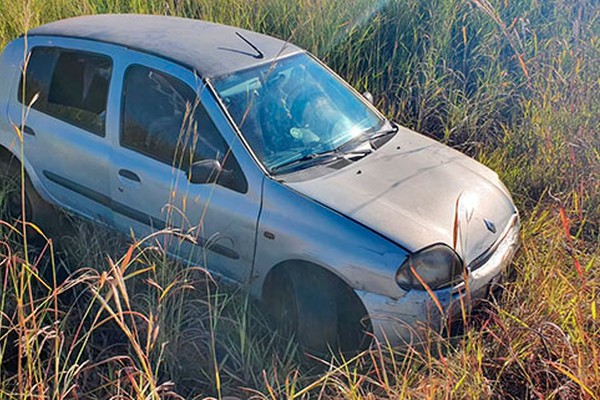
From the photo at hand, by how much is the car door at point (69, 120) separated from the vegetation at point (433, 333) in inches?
10.4

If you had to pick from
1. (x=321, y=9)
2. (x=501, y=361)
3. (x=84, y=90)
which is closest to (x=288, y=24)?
(x=321, y=9)

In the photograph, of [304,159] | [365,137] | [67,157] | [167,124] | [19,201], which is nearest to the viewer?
[304,159]

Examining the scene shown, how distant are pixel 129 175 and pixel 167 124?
15.3 inches

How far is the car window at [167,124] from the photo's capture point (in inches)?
138

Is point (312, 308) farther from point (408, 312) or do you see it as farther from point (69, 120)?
point (69, 120)

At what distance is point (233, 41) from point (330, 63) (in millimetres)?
2180

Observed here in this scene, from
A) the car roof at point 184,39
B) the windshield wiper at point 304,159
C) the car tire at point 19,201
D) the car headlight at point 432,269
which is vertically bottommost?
the car tire at point 19,201

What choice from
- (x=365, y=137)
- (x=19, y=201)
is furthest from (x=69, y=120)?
(x=365, y=137)

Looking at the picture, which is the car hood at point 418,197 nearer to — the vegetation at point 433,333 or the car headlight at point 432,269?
the car headlight at point 432,269

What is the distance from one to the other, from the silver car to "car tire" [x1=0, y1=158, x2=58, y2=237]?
1 cm

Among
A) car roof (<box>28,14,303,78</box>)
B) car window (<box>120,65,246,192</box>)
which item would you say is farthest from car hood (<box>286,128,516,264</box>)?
car roof (<box>28,14,303,78</box>)

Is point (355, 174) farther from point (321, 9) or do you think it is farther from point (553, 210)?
point (321, 9)

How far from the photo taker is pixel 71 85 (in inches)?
163

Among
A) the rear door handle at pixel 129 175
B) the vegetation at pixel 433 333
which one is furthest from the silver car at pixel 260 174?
the vegetation at pixel 433 333
